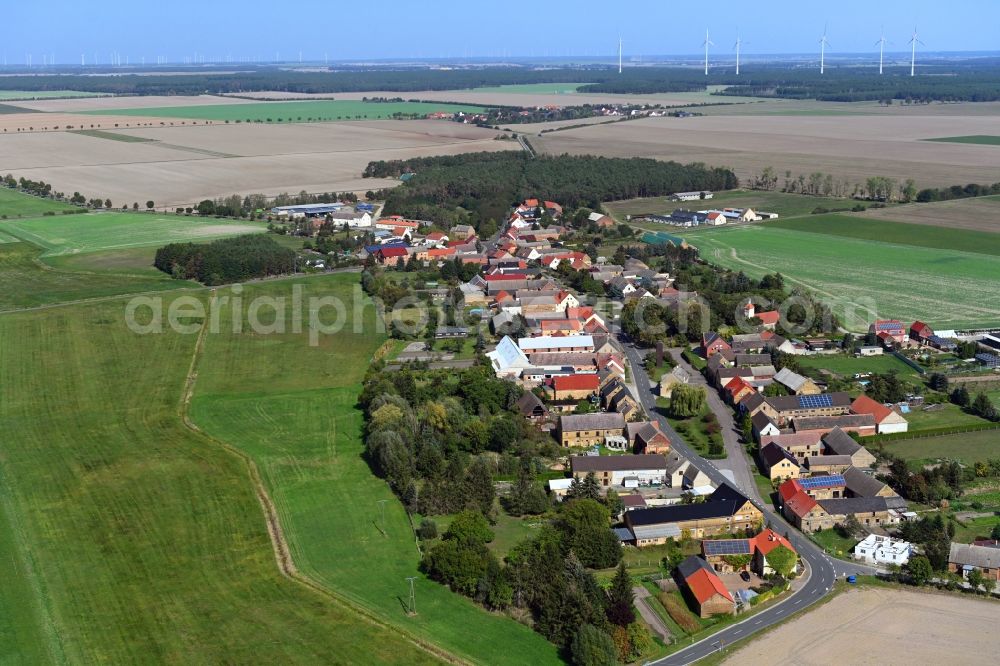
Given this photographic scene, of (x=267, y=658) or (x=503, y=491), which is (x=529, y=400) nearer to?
(x=503, y=491)

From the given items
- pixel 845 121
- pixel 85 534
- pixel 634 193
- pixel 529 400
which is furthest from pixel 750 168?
pixel 85 534

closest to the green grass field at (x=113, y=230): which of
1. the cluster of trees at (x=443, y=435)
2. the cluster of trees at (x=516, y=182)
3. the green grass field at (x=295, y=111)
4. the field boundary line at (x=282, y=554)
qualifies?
the cluster of trees at (x=516, y=182)

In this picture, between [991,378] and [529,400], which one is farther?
[991,378]

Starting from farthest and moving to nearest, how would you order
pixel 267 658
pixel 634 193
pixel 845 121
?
pixel 845 121 < pixel 634 193 < pixel 267 658

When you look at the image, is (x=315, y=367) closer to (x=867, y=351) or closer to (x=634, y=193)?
(x=867, y=351)

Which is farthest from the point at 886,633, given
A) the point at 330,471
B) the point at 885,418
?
the point at 330,471

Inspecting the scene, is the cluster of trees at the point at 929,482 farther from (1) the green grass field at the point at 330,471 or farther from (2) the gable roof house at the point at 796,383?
(1) the green grass field at the point at 330,471

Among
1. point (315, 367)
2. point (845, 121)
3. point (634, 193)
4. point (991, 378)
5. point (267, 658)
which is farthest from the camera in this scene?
point (845, 121)
